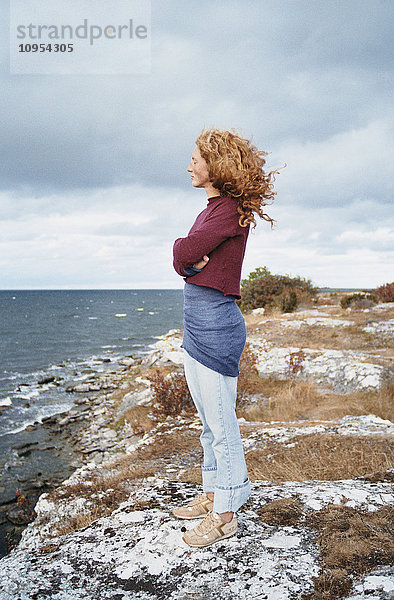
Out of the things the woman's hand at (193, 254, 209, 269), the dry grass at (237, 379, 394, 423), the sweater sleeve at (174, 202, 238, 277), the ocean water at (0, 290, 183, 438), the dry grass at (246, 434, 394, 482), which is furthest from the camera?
the ocean water at (0, 290, 183, 438)

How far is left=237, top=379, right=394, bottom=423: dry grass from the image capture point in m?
8.70

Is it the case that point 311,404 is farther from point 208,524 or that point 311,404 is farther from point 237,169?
point 237,169

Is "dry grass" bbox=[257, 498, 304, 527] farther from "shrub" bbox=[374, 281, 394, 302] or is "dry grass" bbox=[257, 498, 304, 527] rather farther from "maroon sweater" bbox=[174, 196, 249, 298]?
"shrub" bbox=[374, 281, 394, 302]

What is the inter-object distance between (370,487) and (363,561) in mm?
1395

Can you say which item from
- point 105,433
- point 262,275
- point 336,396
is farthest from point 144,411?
point 262,275

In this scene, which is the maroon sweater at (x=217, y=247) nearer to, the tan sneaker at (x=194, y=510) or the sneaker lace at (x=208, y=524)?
the sneaker lace at (x=208, y=524)

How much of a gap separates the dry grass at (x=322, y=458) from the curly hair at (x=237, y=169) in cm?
324

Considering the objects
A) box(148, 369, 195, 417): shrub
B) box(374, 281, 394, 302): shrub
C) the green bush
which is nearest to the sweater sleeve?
box(148, 369, 195, 417): shrub

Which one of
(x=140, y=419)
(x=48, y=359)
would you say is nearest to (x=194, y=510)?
(x=140, y=419)

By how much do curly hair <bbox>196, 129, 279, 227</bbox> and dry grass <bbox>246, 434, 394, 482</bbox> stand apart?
10.6 feet

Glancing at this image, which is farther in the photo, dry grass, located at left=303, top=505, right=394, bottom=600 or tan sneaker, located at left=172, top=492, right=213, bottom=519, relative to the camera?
tan sneaker, located at left=172, top=492, right=213, bottom=519

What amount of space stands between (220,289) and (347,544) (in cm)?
195

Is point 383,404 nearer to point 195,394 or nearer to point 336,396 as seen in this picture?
point 336,396

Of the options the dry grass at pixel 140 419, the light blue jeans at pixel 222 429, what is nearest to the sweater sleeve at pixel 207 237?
the light blue jeans at pixel 222 429
